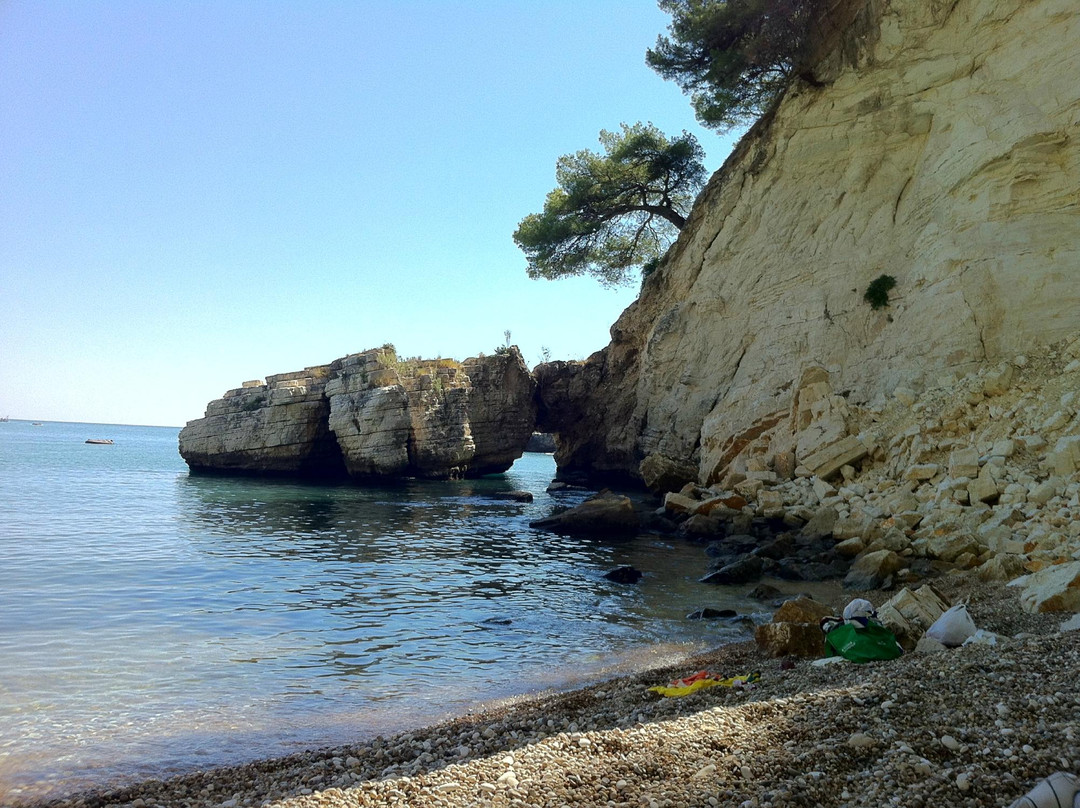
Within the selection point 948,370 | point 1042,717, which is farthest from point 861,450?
point 1042,717

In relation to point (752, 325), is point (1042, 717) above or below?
below

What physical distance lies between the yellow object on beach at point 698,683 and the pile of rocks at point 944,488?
12.0 feet

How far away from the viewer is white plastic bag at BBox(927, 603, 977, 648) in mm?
6465

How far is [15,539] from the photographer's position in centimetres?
1502

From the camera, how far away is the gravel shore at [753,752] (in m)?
3.53

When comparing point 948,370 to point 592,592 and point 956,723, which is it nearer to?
point 592,592

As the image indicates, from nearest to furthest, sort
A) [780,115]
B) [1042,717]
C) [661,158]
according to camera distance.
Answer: [1042,717], [780,115], [661,158]

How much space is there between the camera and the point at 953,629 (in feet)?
21.4

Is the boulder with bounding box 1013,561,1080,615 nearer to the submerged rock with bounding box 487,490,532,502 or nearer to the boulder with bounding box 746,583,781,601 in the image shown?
the boulder with bounding box 746,583,781,601

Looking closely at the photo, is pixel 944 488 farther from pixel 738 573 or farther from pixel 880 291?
pixel 880 291

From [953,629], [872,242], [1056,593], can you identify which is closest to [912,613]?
[953,629]

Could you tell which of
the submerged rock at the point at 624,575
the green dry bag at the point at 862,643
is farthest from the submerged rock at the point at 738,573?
the green dry bag at the point at 862,643

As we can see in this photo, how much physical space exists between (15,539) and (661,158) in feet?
87.1

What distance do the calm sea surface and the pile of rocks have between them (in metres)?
2.65
